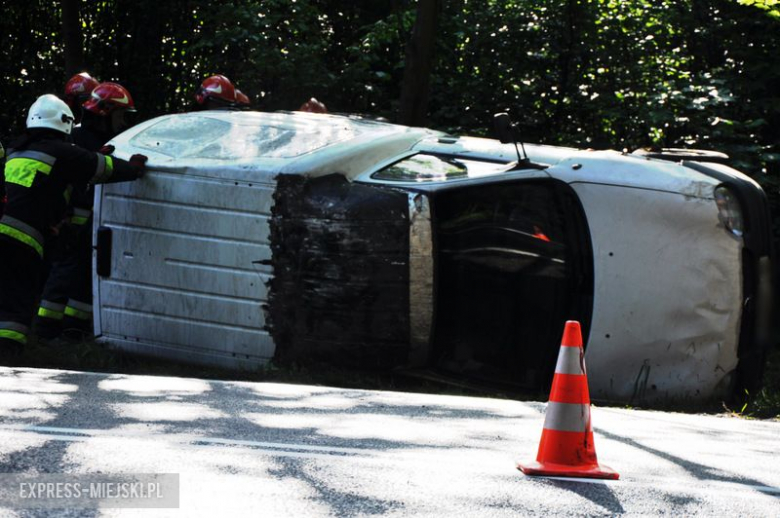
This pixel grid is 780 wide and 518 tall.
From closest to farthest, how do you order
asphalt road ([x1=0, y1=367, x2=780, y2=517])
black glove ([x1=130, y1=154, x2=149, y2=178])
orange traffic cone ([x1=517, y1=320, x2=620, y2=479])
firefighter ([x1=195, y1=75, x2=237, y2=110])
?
1. asphalt road ([x1=0, y1=367, x2=780, y2=517])
2. orange traffic cone ([x1=517, y1=320, x2=620, y2=479])
3. black glove ([x1=130, y1=154, x2=149, y2=178])
4. firefighter ([x1=195, y1=75, x2=237, y2=110])

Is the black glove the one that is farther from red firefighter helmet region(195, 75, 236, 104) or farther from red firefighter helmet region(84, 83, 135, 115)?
red firefighter helmet region(195, 75, 236, 104)

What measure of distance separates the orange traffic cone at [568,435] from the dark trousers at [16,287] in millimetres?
4241

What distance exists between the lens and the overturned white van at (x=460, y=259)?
6.21 meters

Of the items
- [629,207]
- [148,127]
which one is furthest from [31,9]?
[629,207]

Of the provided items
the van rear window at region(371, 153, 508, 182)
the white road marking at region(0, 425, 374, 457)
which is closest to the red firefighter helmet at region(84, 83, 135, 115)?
the van rear window at region(371, 153, 508, 182)

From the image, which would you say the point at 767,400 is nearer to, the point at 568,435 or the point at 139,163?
the point at 568,435


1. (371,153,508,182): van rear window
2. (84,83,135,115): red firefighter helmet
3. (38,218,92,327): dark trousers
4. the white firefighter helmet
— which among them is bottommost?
(38,218,92,327): dark trousers

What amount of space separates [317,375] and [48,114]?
2.63 metres

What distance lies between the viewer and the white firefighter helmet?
7734 mm

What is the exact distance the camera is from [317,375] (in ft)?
22.2

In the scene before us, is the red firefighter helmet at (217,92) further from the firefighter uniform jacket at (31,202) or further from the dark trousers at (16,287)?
the dark trousers at (16,287)

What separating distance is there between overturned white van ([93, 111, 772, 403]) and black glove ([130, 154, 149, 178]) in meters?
0.08

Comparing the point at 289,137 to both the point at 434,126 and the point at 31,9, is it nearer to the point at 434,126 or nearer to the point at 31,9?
the point at 434,126

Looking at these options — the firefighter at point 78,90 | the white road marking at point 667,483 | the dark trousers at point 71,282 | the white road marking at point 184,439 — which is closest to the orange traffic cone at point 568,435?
the white road marking at point 667,483
